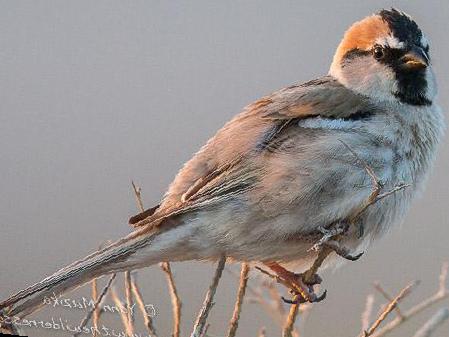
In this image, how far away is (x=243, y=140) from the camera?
8.95ft

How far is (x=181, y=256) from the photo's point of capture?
2.68m

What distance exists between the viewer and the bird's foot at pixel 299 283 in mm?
2762

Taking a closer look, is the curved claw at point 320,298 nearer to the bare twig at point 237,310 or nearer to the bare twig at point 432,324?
the bare twig at point 237,310

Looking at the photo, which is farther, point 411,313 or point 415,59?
point 415,59

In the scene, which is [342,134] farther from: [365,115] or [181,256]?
[181,256]

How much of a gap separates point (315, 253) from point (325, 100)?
0.57 meters

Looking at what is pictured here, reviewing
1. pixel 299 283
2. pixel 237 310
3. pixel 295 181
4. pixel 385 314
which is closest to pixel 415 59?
pixel 295 181

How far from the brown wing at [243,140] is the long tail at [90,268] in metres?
0.08

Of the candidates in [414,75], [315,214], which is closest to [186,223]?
[315,214]

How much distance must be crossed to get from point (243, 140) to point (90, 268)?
0.71m

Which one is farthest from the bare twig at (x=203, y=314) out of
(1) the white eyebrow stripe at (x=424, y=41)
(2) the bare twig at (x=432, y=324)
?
(1) the white eyebrow stripe at (x=424, y=41)

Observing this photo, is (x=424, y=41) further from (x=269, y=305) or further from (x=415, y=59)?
(x=269, y=305)

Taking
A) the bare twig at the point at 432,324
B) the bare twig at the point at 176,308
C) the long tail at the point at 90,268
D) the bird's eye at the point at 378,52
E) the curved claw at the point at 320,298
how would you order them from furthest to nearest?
the bird's eye at the point at 378,52 < the curved claw at the point at 320,298 < the long tail at the point at 90,268 < the bare twig at the point at 176,308 < the bare twig at the point at 432,324

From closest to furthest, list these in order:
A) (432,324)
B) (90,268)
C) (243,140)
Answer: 1. (432,324)
2. (90,268)
3. (243,140)
